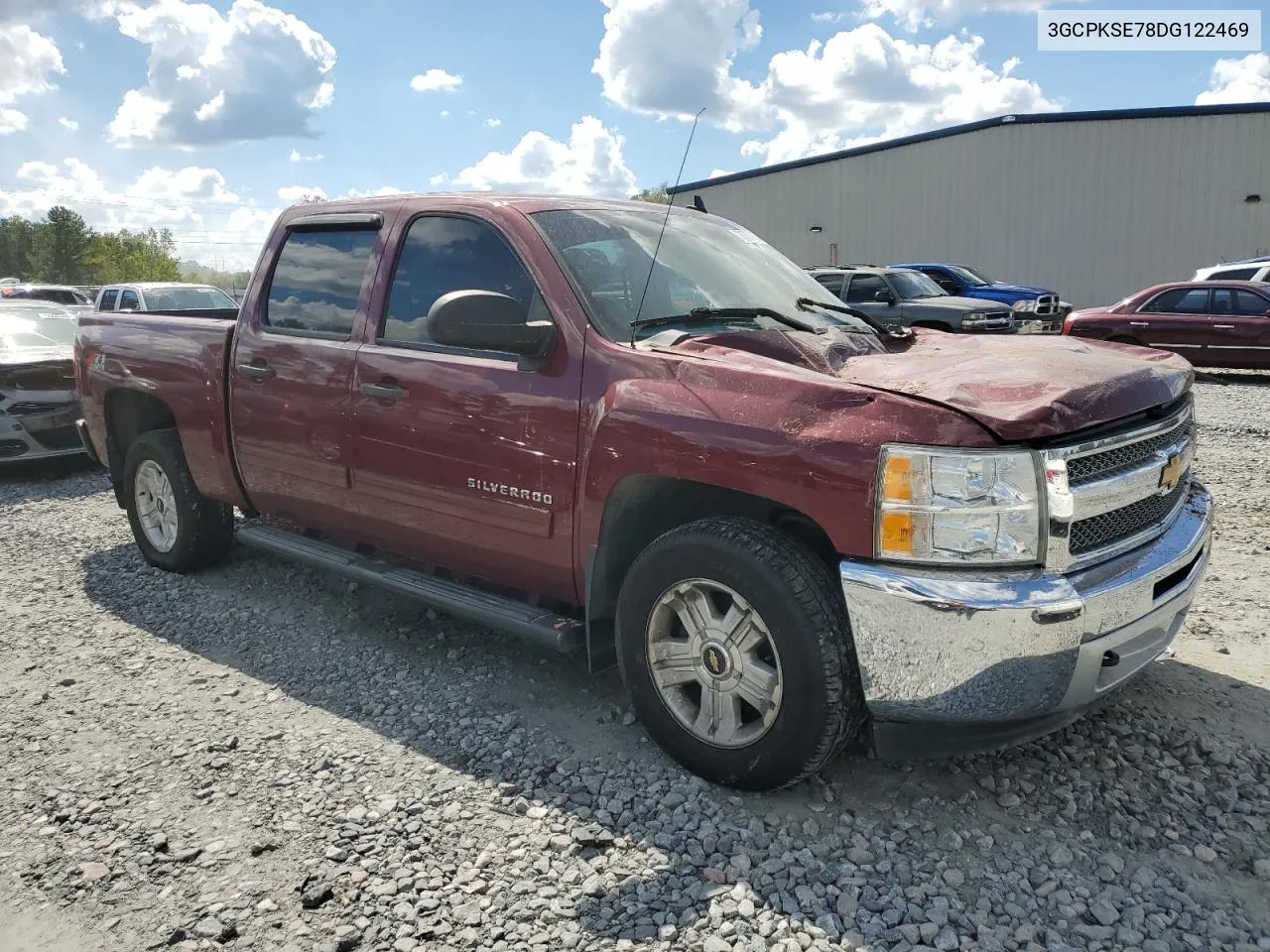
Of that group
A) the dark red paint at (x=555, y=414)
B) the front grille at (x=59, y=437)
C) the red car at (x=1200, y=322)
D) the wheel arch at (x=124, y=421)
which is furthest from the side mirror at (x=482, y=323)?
the red car at (x=1200, y=322)

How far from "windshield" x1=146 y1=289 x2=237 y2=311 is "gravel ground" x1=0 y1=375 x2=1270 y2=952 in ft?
46.8

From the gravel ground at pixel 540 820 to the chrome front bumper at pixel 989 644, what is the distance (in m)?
0.38

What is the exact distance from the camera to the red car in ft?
43.2

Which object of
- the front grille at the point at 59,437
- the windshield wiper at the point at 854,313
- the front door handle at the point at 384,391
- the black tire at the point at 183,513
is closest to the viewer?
the front door handle at the point at 384,391

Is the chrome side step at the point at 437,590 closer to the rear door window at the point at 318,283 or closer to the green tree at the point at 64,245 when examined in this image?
the rear door window at the point at 318,283

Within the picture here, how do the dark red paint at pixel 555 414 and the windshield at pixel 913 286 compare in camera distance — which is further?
the windshield at pixel 913 286

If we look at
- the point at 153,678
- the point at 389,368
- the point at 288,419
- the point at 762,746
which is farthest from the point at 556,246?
the point at 153,678

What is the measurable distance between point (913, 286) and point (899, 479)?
13794mm

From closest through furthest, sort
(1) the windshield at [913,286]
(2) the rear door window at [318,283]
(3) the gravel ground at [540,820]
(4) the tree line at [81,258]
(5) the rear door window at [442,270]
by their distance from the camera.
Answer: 1. (3) the gravel ground at [540,820]
2. (5) the rear door window at [442,270]
3. (2) the rear door window at [318,283]
4. (1) the windshield at [913,286]
5. (4) the tree line at [81,258]

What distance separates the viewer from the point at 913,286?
51.0 feet

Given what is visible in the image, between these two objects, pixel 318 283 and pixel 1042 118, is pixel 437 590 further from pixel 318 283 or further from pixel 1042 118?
pixel 1042 118

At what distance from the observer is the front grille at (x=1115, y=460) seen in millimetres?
2686

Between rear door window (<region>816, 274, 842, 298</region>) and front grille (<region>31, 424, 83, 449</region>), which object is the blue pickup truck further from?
front grille (<region>31, 424, 83, 449</region>)

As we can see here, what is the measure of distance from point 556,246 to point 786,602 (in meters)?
1.61
